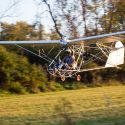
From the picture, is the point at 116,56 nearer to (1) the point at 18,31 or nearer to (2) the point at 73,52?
(2) the point at 73,52

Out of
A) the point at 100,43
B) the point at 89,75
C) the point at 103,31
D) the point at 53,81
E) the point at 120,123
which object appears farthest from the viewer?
the point at 103,31

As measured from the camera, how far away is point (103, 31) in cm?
4175

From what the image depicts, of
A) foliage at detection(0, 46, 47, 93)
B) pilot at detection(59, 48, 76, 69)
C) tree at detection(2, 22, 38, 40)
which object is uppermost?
tree at detection(2, 22, 38, 40)

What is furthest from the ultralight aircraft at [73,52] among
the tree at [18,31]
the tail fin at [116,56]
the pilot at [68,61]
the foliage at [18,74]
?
the tree at [18,31]

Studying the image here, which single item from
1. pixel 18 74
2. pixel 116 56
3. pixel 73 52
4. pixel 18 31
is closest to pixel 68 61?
pixel 73 52

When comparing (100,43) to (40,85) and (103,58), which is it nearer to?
(103,58)

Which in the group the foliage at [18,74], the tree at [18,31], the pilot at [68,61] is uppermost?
the tree at [18,31]

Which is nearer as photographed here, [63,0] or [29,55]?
[29,55]

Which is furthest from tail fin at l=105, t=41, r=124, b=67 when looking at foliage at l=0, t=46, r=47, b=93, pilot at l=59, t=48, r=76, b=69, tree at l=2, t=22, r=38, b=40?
tree at l=2, t=22, r=38, b=40

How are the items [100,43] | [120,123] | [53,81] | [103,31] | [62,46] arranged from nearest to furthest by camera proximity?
→ [120,123] < [62,46] < [100,43] < [53,81] < [103,31]

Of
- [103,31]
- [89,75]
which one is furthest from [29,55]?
[103,31]

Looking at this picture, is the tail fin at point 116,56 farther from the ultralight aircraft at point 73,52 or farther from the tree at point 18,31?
the tree at point 18,31

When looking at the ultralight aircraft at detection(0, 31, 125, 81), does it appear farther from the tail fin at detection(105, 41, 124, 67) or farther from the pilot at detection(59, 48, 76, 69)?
the tail fin at detection(105, 41, 124, 67)

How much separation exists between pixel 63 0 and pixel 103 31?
4582 mm
